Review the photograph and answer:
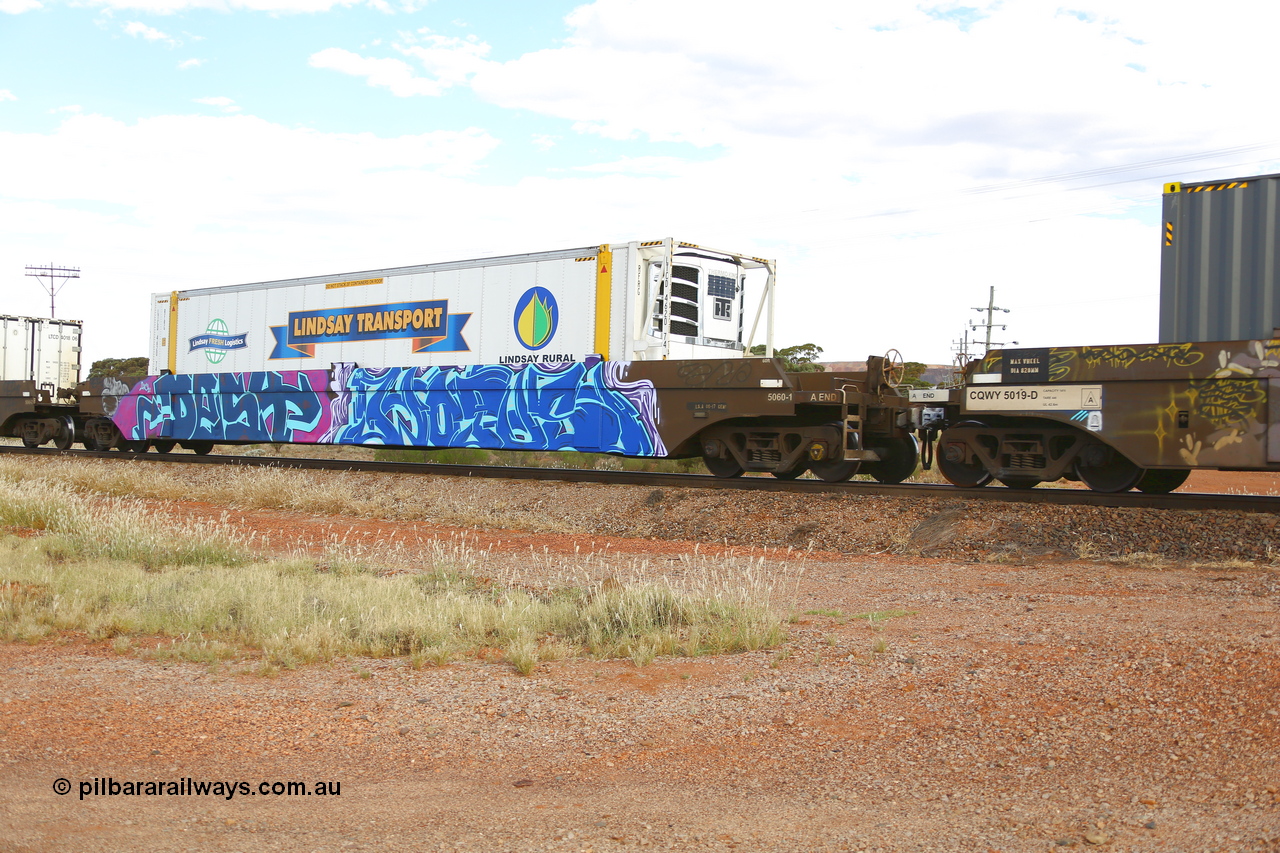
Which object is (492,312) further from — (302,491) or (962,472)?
A: (962,472)

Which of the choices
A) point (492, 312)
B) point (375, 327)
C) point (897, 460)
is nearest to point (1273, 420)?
point (897, 460)

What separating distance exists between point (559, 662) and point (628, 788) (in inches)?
81.6

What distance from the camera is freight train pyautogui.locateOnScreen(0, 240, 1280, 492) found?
35.1 ft

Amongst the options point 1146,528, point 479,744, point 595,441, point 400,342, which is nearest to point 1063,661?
point 479,744

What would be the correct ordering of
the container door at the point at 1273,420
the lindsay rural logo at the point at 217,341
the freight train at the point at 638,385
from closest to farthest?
the container door at the point at 1273,420 < the freight train at the point at 638,385 < the lindsay rural logo at the point at 217,341

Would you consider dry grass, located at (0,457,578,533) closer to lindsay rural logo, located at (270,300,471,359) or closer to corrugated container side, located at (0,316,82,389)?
lindsay rural logo, located at (270,300,471,359)

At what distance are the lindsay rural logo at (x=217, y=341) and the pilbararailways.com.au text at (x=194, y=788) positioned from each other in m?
16.9

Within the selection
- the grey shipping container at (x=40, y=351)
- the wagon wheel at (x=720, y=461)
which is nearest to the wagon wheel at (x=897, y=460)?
the wagon wheel at (x=720, y=461)

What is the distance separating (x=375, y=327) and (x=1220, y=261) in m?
12.6

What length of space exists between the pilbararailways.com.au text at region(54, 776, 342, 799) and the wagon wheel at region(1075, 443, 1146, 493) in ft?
31.8

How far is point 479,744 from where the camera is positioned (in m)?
4.62

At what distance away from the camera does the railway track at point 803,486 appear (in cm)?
1076

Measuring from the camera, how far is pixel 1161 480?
1205 cm

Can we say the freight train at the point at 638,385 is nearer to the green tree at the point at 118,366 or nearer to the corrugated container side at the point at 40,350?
the corrugated container side at the point at 40,350
